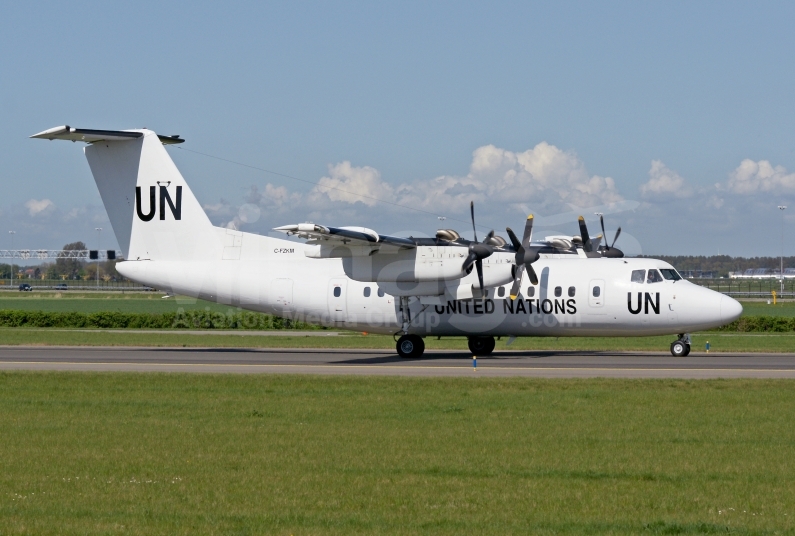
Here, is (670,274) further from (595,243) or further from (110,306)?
(110,306)

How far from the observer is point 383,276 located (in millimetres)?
30156

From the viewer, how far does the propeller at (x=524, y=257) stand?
2972 centimetres

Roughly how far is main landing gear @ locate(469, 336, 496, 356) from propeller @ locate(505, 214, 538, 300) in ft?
9.53

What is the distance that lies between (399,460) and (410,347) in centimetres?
1854

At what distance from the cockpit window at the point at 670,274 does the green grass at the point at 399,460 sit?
9.24m

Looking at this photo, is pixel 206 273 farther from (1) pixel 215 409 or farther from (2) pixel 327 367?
(1) pixel 215 409

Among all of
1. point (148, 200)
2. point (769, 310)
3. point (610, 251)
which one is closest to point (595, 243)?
point (610, 251)

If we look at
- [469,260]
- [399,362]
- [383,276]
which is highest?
[469,260]

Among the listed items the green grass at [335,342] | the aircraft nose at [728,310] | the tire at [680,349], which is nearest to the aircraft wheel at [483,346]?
the green grass at [335,342]

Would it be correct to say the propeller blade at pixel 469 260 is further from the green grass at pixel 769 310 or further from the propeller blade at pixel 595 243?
the green grass at pixel 769 310

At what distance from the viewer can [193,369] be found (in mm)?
26188

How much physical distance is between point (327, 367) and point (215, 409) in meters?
9.03

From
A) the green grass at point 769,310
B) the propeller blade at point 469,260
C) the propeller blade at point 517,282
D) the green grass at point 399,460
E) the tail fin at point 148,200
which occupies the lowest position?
the green grass at point 399,460

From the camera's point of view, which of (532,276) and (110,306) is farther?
(110,306)
